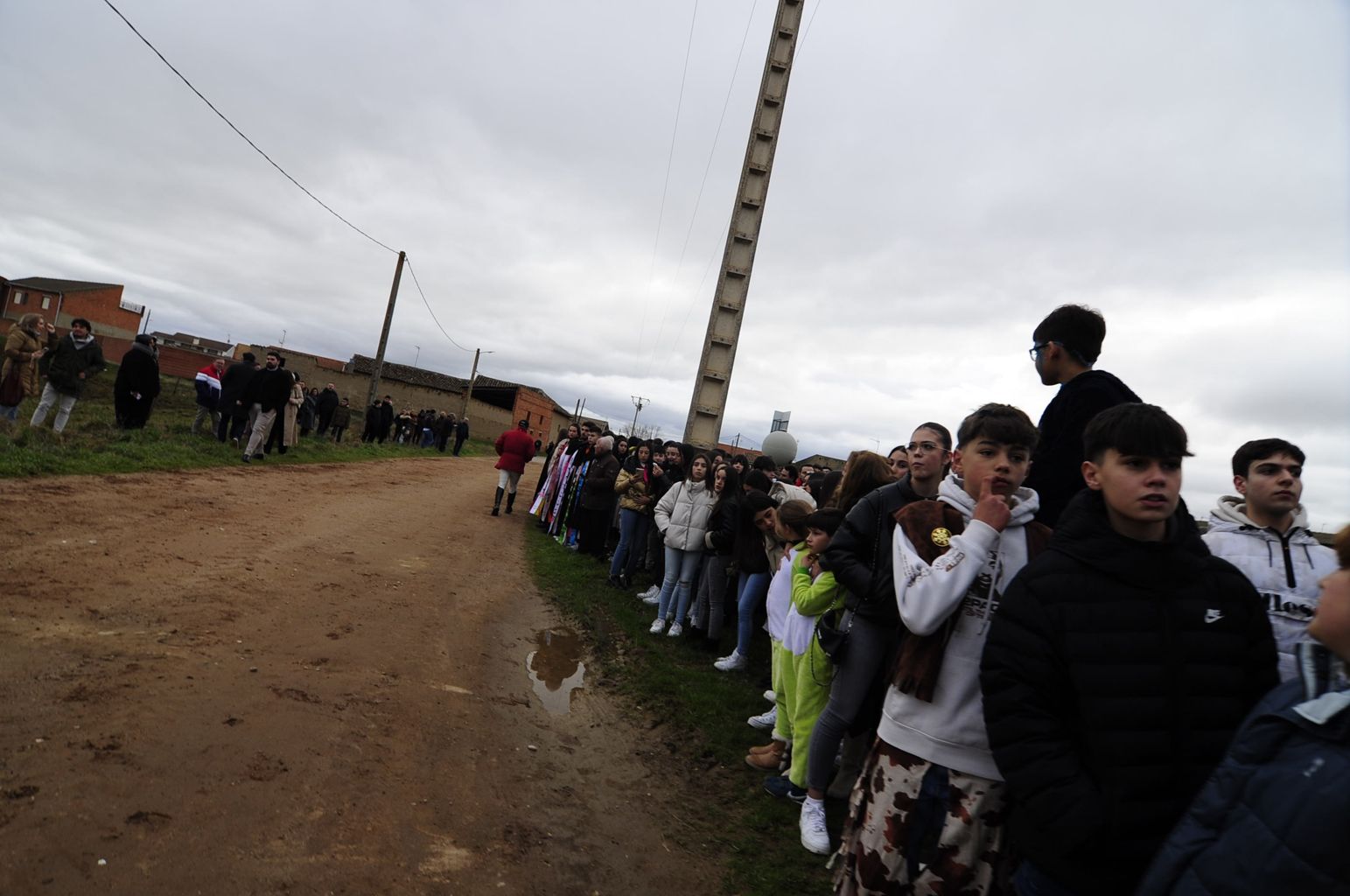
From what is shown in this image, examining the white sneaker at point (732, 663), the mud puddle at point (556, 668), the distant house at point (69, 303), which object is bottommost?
the mud puddle at point (556, 668)

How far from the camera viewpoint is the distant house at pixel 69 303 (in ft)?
185

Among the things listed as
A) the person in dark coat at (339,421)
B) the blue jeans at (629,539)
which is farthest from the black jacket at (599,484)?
the person in dark coat at (339,421)

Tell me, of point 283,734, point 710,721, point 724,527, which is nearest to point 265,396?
point 724,527

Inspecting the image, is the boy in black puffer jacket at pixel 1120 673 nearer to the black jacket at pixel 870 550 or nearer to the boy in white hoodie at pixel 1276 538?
the boy in white hoodie at pixel 1276 538

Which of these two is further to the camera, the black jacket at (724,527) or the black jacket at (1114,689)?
the black jacket at (724,527)

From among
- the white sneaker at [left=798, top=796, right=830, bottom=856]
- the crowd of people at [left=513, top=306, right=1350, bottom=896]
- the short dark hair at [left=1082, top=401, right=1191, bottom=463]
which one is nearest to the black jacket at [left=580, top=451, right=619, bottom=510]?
the white sneaker at [left=798, top=796, right=830, bottom=856]

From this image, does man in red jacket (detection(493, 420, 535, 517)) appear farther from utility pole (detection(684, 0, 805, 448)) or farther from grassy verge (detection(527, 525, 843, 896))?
utility pole (detection(684, 0, 805, 448))

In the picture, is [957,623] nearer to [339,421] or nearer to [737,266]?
[737,266]

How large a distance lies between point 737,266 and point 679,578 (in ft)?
41.4

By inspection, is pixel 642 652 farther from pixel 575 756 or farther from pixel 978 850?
pixel 978 850

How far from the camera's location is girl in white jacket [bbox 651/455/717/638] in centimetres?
690

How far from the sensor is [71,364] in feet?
32.5

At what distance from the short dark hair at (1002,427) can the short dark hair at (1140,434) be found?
0.30 metres

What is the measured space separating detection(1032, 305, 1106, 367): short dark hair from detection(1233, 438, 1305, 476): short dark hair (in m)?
0.65
